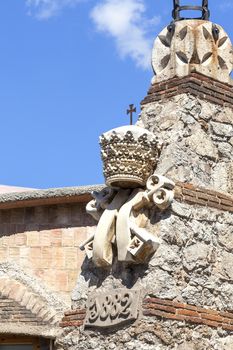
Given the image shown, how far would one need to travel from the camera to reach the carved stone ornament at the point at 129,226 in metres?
6.41

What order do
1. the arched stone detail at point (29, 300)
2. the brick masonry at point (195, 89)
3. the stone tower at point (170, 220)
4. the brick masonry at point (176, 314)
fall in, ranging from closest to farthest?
the brick masonry at point (176, 314) → the stone tower at point (170, 220) → the brick masonry at point (195, 89) → the arched stone detail at point (29, 300)

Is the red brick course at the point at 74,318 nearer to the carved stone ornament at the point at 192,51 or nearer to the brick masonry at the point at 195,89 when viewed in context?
the brick masonry at the point at 195,89

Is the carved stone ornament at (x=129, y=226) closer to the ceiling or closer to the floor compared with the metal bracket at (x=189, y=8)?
closer to the floor

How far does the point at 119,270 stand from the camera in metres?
6.57

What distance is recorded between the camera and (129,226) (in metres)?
6.48

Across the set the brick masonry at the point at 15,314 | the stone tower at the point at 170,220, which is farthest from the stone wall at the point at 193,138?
the brick masonry at the point at 15,314

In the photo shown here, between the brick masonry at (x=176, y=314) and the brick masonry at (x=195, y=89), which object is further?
the brick masonry at (x=195, y=89)

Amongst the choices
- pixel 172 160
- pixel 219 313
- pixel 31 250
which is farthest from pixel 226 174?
pixel 31 250

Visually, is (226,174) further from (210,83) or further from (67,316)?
(67,316)

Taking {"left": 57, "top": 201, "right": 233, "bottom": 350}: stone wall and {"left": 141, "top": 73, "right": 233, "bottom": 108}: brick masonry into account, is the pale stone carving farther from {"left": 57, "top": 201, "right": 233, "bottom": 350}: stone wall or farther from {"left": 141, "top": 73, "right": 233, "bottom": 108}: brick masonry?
{"left": 141, "top": 73, "right": 233, "bottom": 108}: brick masonry

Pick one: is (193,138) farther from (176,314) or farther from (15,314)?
(15,314)

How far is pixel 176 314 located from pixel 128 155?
113 centimetres

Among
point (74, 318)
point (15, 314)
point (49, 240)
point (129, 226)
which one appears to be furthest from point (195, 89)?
point (15, 314)

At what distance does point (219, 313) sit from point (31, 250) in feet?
13.7
